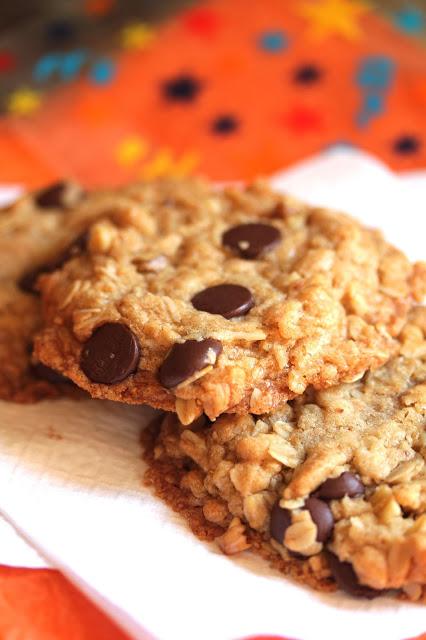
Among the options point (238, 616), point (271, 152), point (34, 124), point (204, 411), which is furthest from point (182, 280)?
point (34, 124)

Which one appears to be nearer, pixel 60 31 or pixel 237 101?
pixel 237 101

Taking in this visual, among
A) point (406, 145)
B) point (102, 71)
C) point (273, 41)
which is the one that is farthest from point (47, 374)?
point (273, 41)

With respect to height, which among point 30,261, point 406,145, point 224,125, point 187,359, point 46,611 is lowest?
point 406,145

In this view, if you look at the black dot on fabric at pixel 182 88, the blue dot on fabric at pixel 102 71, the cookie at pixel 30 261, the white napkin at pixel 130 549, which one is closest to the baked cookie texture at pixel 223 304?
the cookie at pixel 30 261

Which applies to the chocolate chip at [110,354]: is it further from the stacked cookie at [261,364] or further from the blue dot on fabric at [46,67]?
the blue dot on fabric at [46,67]

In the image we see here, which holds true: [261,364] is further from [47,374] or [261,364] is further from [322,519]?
[47,374]

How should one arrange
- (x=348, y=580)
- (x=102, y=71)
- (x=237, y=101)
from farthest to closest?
1. (x=102, y=71)
2. (x=237, y=101)
3. (x=348, y=580)

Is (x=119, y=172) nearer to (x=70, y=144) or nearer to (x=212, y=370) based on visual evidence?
(x=70, y=144)

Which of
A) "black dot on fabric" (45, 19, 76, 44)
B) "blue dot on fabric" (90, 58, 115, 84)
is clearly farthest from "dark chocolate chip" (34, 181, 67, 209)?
"black dot on fabric" (45, 19, 76, 44)
